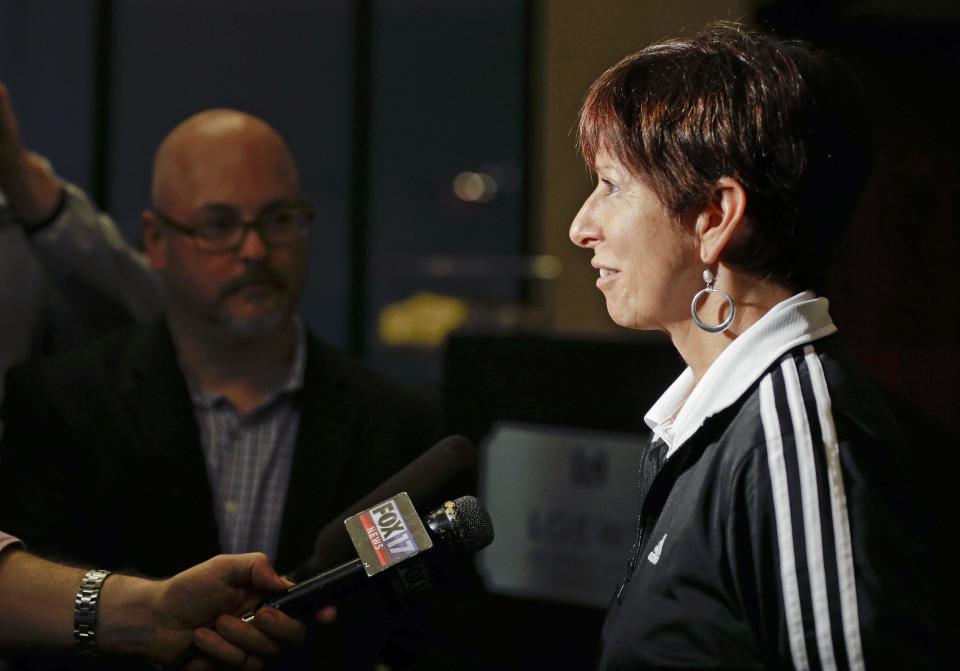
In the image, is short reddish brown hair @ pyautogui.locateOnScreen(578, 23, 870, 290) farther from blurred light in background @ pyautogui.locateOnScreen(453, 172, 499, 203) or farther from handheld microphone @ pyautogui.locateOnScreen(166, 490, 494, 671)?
blurred light in background @ pyautogui.locateOnScreen(453, 172, 499, 203)

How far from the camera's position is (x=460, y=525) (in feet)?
3.26

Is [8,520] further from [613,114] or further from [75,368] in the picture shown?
[613,114]

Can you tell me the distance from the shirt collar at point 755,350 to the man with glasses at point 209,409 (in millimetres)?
521

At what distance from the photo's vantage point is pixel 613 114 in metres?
0.92

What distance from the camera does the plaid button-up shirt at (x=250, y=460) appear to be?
1.37m

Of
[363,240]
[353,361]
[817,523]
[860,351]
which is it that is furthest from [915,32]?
[363,240]

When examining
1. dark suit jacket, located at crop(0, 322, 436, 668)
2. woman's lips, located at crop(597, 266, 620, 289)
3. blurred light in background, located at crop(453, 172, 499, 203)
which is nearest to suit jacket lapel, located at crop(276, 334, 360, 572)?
dark suit jacket, located at crop(0, 322, 436, 668)

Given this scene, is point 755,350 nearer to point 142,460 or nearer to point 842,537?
point 842,537

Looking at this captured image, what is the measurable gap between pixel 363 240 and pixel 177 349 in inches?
125

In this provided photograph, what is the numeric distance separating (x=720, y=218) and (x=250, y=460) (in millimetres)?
776

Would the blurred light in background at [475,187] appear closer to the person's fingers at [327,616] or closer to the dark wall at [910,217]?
the dark wall at [910,217]

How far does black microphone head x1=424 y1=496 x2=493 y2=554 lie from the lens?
99 centimetres

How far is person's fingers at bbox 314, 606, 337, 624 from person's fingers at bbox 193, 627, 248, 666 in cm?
17

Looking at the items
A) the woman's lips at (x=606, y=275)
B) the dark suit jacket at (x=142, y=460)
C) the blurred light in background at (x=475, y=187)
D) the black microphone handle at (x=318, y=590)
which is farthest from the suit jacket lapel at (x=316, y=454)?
the blurred light in background at (x=475, y=187)
